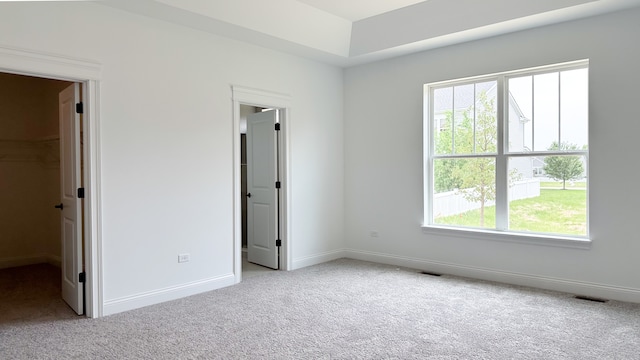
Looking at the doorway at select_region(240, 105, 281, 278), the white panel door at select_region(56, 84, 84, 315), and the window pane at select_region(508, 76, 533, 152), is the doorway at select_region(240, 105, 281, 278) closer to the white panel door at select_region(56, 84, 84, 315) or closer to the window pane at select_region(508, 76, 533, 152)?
the white panel door at select_region(56, 84, 84, 315)

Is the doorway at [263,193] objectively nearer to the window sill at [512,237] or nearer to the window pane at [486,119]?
the window sill at [512,237]

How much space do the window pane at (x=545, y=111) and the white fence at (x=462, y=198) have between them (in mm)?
417

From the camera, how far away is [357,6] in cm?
477

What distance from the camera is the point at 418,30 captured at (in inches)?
190

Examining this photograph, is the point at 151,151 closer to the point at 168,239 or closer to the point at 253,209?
the point at 168,239

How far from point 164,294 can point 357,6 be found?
3707 millimetres

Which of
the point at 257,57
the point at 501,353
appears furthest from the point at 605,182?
the point at 257,57

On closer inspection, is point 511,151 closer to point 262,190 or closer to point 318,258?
point 318,258

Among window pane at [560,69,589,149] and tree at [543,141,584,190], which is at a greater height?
window pane at [560,69,589,149]

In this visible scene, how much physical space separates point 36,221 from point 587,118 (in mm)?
6969

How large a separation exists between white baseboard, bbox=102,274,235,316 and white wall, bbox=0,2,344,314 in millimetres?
10

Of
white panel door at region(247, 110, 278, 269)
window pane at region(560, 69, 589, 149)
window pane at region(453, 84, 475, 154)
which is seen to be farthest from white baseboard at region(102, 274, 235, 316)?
window pane at region(560, 69, 589, 149)

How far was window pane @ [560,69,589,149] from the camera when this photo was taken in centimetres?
428

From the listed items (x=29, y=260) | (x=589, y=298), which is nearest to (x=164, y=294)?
(x=29, y=260)
